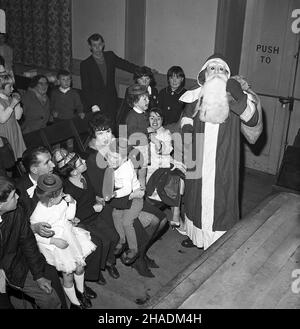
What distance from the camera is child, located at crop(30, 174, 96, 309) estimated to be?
3.32m

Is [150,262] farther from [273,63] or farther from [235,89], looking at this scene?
[273,63]

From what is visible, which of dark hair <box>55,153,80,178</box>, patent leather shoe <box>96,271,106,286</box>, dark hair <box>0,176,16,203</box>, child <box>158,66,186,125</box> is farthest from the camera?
child <box>158,66,186,125</box>

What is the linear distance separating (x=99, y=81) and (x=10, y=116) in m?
1.51

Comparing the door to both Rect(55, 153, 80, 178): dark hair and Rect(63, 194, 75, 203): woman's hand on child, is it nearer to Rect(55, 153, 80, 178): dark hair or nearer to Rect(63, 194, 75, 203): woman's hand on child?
Rect(55, 153, 80, 178): dark hair

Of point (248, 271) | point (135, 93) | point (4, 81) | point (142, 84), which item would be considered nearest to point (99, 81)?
point (142, 84)

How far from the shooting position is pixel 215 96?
151 inches

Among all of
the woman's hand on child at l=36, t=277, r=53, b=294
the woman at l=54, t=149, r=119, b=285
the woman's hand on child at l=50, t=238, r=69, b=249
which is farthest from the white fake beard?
the woman's hand on child at l=36, t=277, r=53, b=294

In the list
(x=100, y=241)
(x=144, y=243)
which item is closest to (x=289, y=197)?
(x=144, y=243)

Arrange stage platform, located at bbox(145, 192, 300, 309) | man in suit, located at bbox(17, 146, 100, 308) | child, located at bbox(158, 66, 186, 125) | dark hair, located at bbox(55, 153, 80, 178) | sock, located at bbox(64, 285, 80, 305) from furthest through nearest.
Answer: child, located at bbox(158, 66, 186, 125), dark hair, located at bbox(55, 153, 80, 178), sock, located at bbox(64, 285, 80, 305), man in suit, located at bbox(17, 146, 100, 308), stage platform, located at bbox(145, 192, 300, 309)

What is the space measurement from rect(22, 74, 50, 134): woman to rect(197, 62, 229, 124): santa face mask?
2309 mm

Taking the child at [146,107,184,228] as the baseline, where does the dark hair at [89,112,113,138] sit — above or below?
above

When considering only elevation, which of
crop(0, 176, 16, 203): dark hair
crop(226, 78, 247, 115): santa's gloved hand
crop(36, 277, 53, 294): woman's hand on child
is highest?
crop(226, 78, 247, 115): santa's gloved hand

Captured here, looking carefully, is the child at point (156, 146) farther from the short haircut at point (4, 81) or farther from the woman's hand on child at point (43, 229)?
the short haircut at point (4, 81)
